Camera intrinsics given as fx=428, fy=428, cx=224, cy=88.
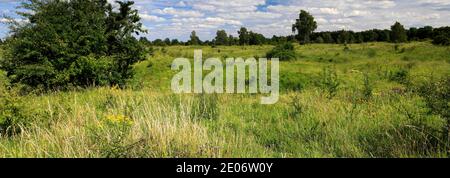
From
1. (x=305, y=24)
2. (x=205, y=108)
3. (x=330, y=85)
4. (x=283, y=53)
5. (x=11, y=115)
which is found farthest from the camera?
(x=305, y=24)

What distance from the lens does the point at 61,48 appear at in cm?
1412

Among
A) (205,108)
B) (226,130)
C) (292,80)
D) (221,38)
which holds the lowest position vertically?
(292,80)

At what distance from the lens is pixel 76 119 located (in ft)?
21.2

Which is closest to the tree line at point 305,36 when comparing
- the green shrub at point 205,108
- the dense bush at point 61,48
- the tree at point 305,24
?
the tree at point 305,24

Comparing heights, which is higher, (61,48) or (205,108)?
(61,48)

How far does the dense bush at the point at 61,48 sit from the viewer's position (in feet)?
46.2

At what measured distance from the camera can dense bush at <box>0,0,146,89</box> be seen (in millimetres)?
14086

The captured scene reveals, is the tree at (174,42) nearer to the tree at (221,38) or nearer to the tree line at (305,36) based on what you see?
the tree line at (305,36)

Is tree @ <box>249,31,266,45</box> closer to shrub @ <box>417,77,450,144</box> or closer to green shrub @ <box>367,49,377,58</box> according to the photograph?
green shrub @ <box>367,49,377,58</box>

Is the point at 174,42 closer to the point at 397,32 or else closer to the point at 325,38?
the point at 325,38

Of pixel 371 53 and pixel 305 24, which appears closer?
pixel 371 53

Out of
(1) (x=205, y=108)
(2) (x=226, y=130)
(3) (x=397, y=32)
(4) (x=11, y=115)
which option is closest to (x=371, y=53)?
(3) (x=397, y=32)

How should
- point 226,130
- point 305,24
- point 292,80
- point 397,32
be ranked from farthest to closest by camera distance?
point 305,24, point 397,32, point 292,80, point 226,130
